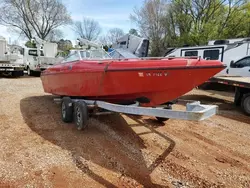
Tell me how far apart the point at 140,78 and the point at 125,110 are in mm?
593

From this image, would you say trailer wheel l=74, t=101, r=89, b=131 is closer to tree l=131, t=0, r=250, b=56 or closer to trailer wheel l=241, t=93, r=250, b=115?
trailer wheel l=241, t=93, r=250, b=115

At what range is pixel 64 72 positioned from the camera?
5355mm

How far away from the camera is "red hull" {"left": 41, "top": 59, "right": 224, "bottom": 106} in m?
3.65

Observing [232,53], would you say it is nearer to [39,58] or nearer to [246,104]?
[246,104]

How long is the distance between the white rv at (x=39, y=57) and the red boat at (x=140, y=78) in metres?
11.3

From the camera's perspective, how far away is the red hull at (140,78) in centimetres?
365

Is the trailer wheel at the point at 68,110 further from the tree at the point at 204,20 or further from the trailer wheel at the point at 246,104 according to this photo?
the tree at the point at 204,20

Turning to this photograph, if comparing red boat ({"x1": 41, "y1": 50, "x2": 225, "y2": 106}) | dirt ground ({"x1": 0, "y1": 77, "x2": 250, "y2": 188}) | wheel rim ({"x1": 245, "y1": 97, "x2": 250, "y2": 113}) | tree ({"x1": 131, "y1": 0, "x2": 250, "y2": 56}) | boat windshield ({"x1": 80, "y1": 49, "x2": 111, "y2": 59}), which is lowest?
dirt ground ({"x1": 0, "y1": 77, "x2": 250, "y2": 188})

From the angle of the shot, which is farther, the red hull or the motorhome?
the motorhome

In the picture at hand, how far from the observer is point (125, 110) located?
3.73 m

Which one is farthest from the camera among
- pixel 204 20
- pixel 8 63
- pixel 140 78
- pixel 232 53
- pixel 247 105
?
pixel 204 20

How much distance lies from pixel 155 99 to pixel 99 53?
2189 mm

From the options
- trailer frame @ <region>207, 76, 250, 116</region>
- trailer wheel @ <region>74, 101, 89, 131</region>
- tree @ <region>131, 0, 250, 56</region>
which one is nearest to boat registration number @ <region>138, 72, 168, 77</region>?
trailer wheel @ <region>74, 101, 89, 131</region>

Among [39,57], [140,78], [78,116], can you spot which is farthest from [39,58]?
[140,78]
